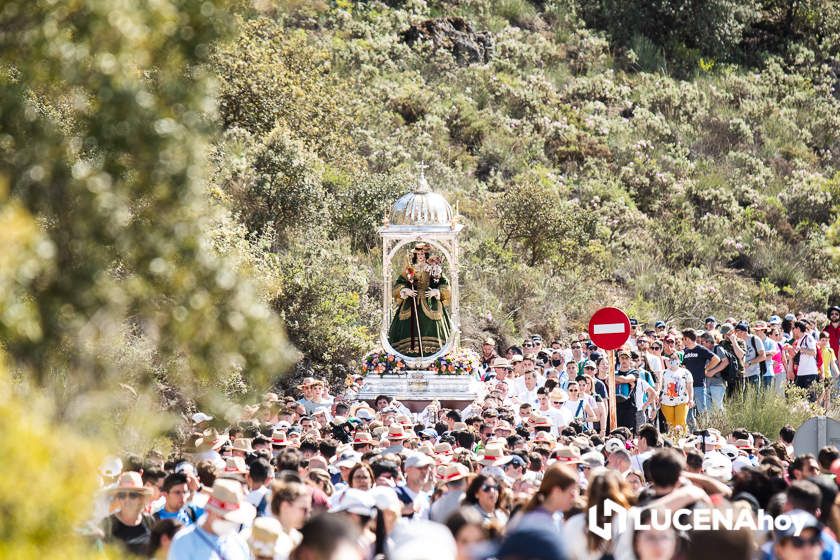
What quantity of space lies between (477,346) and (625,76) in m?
27.6

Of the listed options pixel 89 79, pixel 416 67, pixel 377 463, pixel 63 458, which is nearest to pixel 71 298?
pixel 89 79

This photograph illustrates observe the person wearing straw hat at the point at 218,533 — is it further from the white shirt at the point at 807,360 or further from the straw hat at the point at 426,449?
the white shirt at the point at 807,360

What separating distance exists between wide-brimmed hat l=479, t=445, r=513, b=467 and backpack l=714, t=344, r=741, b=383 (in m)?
8.42

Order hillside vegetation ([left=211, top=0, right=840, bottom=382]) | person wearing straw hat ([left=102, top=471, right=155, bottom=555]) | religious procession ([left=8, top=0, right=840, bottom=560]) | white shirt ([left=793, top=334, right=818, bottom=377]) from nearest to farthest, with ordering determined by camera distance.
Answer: religious procession ([left=8, top=0, right=840, bottom=560]) → person wearing straw hat ([left=102, top=471, right=155, bottom=555]) → white shirt ([left=793, top=334, right=818, bottom=377]) → hillside vegetation ([left=211, top=0, right=840, bottom=382])

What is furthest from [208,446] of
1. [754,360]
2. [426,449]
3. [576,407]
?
[754,360]

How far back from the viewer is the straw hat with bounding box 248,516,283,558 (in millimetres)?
8156

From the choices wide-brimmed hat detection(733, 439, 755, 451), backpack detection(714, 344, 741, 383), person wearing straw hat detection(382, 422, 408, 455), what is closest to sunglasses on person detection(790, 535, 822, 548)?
person wearing straw hat detection(382, 422, 408, 455)

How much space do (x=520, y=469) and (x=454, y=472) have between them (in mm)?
1213

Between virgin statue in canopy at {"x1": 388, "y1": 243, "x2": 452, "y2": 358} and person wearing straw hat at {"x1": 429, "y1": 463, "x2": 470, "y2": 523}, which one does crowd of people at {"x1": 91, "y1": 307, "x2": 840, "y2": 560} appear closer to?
person wearing straw hat at {"x1": 429, "y1": 463, "x2": 470, "y2": 523}

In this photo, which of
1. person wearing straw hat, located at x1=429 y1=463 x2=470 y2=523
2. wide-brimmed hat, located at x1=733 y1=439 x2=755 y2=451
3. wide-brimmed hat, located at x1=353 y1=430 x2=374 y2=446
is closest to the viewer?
person wearing straw hat, located at x1=429 y1=463 x2=470 y2=523

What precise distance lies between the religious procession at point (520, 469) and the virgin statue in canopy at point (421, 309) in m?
0.58

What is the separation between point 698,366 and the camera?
1991 centimetres

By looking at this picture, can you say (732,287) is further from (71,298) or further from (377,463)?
(71,298)

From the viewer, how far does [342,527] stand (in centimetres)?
689
